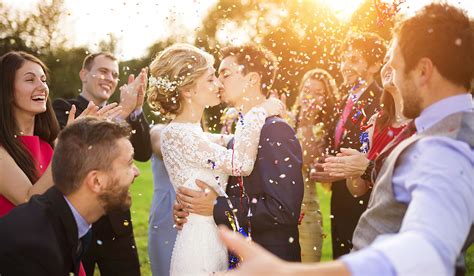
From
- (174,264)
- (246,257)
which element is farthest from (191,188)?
(246,257)

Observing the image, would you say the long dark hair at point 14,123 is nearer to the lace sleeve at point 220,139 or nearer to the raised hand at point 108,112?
the raised hand at point 108,112

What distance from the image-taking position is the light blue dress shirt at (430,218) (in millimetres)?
1503

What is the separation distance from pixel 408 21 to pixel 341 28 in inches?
339

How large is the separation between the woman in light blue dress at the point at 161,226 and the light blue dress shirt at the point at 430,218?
3981mm

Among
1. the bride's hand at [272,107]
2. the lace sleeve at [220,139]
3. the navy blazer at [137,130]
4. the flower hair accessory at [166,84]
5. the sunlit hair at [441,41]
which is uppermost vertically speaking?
the sunlit hair at [441,41]

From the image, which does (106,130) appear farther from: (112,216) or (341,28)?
(341,28)

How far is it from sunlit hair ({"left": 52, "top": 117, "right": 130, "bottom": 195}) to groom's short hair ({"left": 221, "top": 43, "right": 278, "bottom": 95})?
61.0 inches

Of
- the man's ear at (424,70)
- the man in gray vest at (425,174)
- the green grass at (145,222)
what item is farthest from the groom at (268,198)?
the man's ear at (424,70)

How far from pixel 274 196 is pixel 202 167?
0.63 m

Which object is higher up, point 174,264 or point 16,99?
point 16,99

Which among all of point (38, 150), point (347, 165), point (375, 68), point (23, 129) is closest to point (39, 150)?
point (38, 150)

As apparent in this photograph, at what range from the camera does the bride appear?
13.5 feet

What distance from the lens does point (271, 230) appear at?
13.2 ft

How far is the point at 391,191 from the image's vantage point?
1.93m
